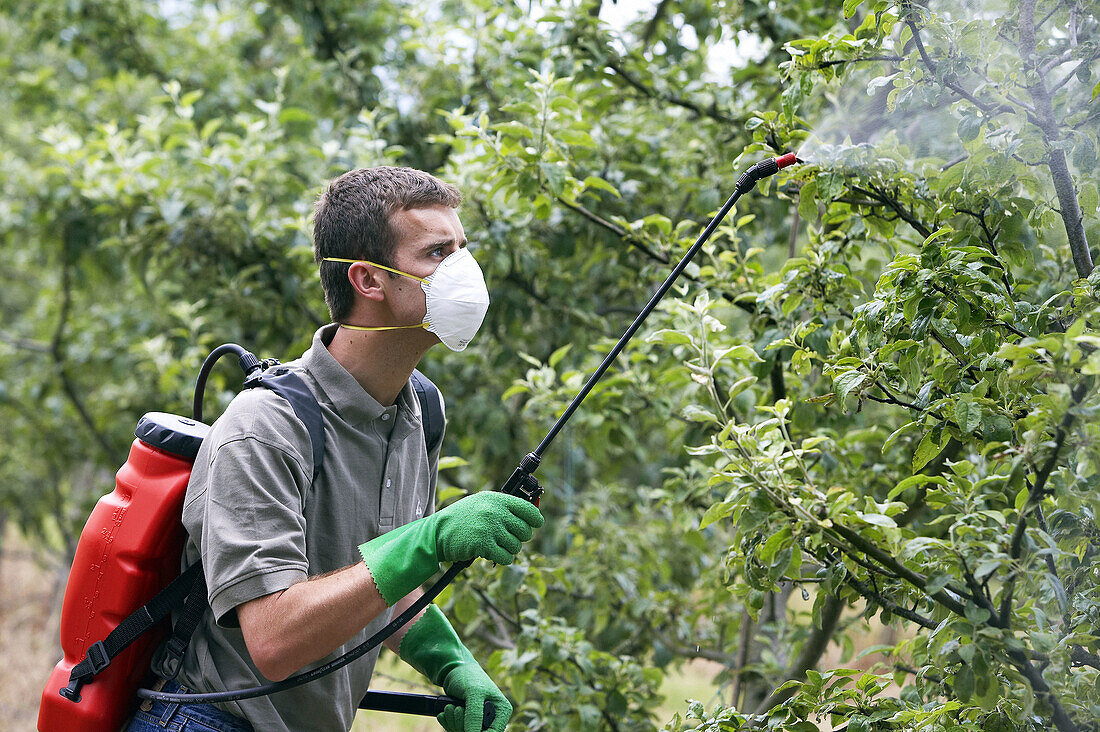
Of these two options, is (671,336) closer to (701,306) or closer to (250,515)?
(701,306)

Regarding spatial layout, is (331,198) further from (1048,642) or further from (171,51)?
(171,51)

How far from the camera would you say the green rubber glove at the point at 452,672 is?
81.9 inches

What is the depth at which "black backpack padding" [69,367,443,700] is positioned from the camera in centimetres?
179

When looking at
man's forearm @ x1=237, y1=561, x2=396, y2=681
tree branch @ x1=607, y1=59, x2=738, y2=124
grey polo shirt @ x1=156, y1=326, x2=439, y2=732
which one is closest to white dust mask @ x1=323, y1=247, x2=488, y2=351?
grey polo shirt @ x1=156, y1=326, x2=439, y2=732

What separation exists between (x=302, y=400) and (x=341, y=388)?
0.12 metres

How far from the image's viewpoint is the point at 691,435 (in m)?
2.90

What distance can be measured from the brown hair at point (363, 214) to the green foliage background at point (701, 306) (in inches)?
24.4

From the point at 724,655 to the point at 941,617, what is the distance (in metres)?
1.76

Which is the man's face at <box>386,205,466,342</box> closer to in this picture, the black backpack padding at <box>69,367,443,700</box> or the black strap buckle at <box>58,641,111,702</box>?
the black backpack padding at <box>69,367,443,700</box>

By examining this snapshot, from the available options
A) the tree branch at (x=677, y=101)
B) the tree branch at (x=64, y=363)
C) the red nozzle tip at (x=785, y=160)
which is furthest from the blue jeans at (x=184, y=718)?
the tree branch at (x=64, y=363)

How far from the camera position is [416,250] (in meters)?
1.99

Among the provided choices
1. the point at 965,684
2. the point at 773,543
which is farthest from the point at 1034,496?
the point at 773,543

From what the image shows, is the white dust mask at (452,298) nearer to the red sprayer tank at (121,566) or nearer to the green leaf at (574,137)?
the red sprayer tank at (121,566)

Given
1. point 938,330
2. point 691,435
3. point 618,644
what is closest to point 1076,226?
point 938,330
